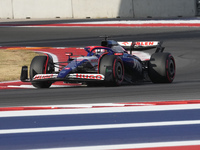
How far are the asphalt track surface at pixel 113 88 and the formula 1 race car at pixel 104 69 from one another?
0.21 m

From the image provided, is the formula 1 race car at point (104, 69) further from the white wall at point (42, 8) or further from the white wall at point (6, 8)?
the white wall at point (6, 8)

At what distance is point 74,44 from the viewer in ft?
71.0

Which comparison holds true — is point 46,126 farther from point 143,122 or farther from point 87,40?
point 87,40

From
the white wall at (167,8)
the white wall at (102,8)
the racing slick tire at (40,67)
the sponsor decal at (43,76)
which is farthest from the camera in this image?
the white wall at (102,8)

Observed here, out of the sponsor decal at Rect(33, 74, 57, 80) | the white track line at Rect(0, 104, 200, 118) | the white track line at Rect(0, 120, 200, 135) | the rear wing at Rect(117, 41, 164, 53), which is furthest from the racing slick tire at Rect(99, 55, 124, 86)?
the white track line at Rect(0, 120, 200, 135)

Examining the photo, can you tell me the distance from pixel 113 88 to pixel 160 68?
143cm

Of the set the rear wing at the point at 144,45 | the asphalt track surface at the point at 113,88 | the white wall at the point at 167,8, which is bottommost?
the asphalt track surface at the point at 113,88

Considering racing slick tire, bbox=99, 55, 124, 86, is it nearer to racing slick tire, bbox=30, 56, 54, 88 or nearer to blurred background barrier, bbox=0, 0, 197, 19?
racing slick tire, bbox=30, 56, 54, 88

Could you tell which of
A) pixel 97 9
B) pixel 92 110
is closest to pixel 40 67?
pixel 92 110

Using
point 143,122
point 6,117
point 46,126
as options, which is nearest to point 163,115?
point 143,122

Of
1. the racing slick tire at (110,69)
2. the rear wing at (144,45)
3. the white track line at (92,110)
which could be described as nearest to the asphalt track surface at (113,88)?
the racing slick tire at (110,69)

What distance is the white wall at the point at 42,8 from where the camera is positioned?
116 feet

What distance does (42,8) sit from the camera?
3581 cm

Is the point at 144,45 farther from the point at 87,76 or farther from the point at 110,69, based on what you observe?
the point at 87,76
